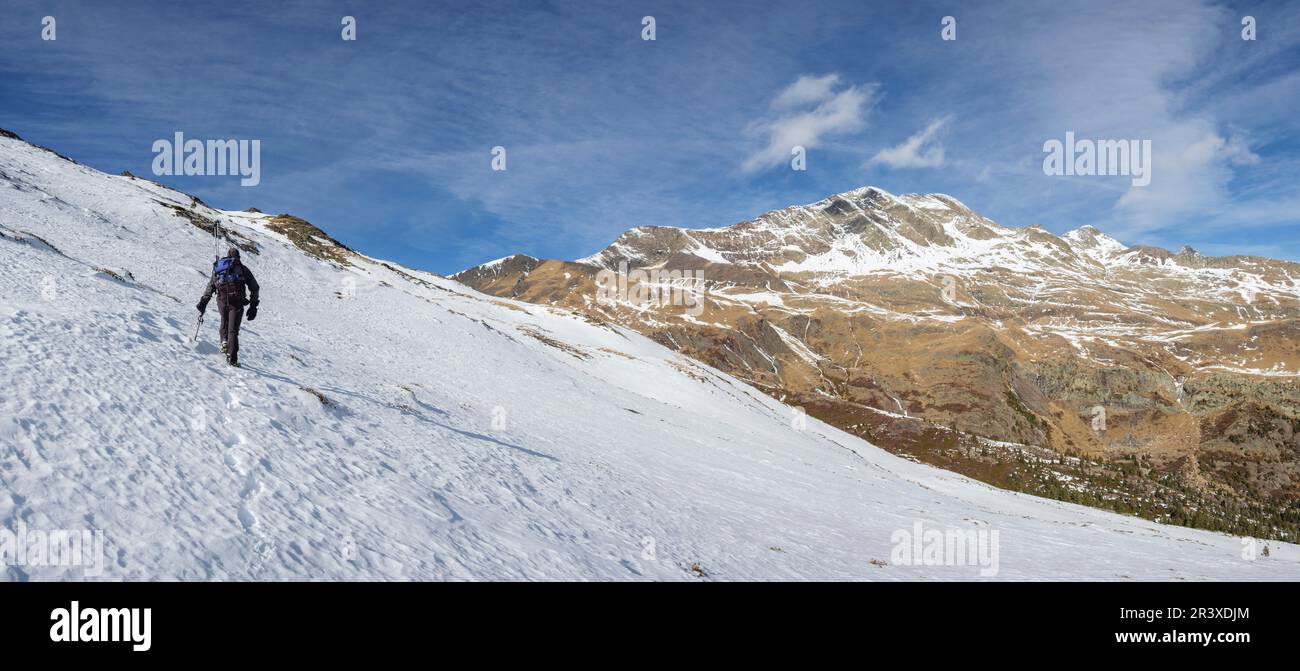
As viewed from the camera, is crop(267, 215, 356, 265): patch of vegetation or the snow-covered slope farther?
crop(267, 215, 356, 265): patch of vegetation

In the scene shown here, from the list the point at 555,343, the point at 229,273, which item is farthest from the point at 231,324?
the point at 555,343

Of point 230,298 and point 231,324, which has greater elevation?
point 230,298

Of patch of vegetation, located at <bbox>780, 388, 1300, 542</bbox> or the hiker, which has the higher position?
the hiker

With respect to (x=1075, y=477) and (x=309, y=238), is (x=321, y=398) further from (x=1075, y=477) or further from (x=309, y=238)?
(x=1075, y=477)

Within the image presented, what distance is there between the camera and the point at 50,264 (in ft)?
65.4

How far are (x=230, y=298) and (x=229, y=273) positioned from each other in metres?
0.80

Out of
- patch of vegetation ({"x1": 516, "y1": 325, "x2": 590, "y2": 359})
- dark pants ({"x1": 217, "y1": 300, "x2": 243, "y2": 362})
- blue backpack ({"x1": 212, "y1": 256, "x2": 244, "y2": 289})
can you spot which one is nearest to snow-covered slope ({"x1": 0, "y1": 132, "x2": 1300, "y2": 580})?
dark pants ({"x1": 217, "y1": 300, "x2": 243, "y2": 362})

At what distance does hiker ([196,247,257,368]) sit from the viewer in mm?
16281

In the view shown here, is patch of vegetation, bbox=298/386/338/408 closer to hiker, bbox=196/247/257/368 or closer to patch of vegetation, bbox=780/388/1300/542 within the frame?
hiker, bbox=196/247/257/368

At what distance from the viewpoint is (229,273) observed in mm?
16531

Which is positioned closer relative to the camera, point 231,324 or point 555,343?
point 231,324

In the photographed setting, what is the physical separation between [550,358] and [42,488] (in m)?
41.9
